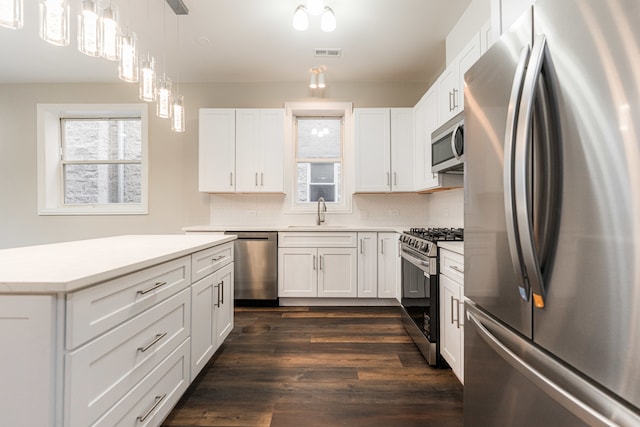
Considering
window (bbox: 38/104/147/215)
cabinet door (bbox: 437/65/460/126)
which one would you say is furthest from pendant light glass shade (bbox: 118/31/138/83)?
window (bbox: 38/104/147/215)

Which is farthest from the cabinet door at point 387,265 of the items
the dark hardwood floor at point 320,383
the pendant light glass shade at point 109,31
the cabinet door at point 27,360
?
the cabinet door at point 27,360

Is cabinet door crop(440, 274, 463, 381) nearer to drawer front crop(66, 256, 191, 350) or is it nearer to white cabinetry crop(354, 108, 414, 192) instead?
drawer front crop(66, 256, 191, 350)

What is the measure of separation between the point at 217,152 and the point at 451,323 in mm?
3156

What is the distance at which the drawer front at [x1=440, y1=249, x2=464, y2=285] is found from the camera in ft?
5.63

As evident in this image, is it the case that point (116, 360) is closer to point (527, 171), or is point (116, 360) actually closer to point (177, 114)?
point (527, 171)

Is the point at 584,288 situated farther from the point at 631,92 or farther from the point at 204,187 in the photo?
the point at 204,187

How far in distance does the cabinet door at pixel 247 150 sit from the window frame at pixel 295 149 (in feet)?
1.37

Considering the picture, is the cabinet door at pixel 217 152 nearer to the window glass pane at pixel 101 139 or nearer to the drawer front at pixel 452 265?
the window glass pane at pixel 101 139

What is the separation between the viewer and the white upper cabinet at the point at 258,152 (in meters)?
3.69

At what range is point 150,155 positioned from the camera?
13.3 feet

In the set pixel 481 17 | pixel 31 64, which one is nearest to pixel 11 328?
pixel 481 17

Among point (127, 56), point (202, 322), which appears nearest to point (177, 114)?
point (127, 56)

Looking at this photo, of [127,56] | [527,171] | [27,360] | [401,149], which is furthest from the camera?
[401,149]

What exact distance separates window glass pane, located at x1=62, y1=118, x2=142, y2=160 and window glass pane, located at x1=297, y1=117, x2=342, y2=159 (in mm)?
2337
